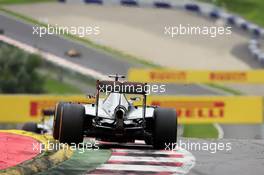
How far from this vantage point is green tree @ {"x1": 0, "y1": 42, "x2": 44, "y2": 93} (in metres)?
31.3

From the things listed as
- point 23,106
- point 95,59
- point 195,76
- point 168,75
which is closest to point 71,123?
point 23,106

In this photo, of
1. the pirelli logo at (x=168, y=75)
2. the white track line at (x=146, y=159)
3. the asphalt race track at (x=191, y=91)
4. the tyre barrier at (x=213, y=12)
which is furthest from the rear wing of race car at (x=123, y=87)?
the tyre barrier at (x=213, y=12)

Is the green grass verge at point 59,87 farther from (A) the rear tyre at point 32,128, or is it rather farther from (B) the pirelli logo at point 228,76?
(A) the rear tyre at point 32,128

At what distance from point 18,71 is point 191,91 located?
53.6 feet

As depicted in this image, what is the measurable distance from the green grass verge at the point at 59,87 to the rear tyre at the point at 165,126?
25956 mm

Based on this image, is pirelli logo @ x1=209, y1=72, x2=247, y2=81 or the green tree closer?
the green tree

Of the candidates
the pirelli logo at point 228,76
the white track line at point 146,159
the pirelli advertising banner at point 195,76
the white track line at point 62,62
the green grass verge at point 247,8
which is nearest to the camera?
the white track line at point 146,159

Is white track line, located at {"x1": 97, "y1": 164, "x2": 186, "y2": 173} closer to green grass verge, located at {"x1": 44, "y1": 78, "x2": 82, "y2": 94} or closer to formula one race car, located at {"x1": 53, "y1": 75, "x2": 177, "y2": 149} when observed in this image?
formula one race car, located at {"x1": 53, "y1": 75, "x2": 177, "y2": 149}

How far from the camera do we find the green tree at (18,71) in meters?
31.3

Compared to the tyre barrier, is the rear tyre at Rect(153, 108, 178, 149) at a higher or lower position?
lower

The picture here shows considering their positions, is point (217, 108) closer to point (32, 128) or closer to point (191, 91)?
point (32, 128)

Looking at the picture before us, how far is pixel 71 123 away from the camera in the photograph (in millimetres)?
12711

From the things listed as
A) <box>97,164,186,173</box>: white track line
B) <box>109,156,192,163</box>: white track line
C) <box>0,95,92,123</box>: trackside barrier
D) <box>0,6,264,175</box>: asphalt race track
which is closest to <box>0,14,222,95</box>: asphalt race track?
<box>0,6,264,175</box>: asphalt race track

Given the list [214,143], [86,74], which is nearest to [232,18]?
[86,74]
